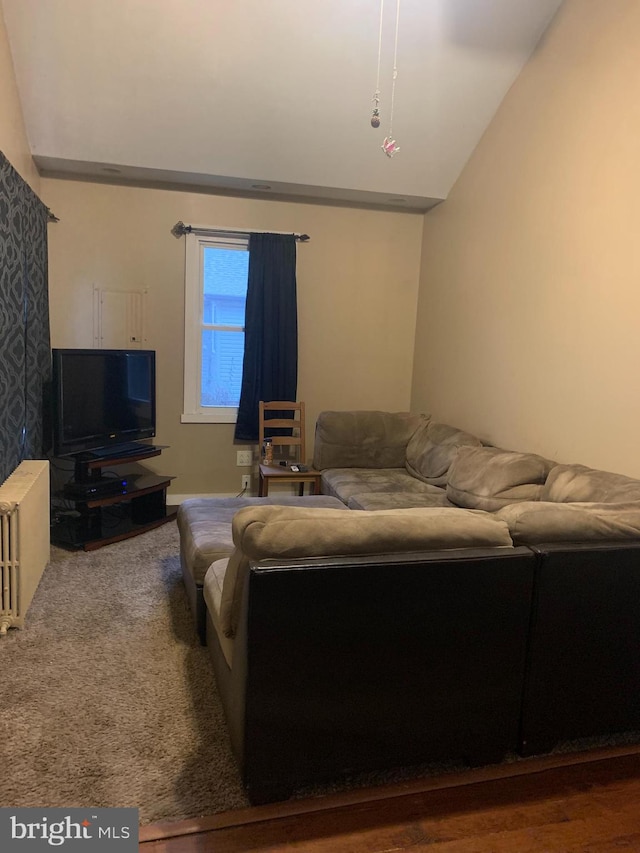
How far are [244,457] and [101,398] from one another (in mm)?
1300

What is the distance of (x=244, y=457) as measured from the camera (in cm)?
477

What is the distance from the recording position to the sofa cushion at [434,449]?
3.74 meters

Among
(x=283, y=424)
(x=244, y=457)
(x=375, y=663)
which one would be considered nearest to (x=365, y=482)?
(x=283, y=424)

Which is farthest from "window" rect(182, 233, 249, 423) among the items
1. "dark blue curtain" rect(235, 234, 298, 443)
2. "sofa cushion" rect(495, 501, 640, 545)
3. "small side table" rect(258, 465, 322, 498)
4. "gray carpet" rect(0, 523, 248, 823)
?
"sofa cushion" rect(495, 501, 640, 545)

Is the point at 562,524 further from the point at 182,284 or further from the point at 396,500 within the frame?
the point at 182,284

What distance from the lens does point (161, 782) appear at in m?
1.75

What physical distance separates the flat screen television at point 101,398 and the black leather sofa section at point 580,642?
293 cm

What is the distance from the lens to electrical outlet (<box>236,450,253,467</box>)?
4754mm

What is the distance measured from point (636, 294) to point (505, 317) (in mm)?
1062

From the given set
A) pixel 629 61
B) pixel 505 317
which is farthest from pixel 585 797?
pixel 629 61

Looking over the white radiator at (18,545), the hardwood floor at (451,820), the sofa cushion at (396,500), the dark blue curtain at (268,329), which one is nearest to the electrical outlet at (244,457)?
the dark blue curtain at (268,329)

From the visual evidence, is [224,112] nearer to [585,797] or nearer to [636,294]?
[636,294]

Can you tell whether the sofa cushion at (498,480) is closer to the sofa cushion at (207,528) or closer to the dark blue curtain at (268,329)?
the sofa cushion at (207,528)

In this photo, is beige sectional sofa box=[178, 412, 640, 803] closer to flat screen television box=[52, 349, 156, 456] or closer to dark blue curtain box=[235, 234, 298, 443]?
flat screen television box=[52, 349, 156, 456]
